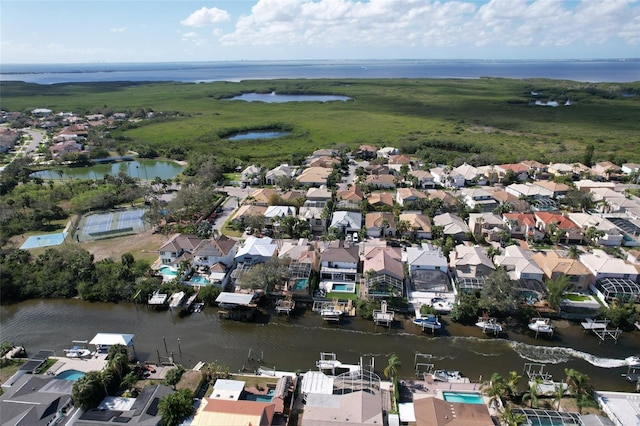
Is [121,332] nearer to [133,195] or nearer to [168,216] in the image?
[168,216]

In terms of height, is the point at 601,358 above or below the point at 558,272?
below

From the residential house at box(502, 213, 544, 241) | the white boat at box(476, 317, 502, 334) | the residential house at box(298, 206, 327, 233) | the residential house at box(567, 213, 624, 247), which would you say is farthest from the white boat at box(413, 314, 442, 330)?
the residential house at box(567, 213, 624, 247)

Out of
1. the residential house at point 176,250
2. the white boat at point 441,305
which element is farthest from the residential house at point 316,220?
the white boat at point 441,305

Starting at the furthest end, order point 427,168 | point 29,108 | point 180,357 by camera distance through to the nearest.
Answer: point 29,108, point 427,168, point 180,357

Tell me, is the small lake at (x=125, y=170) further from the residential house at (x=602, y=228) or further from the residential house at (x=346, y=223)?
the residential house at (x=602, y=228)

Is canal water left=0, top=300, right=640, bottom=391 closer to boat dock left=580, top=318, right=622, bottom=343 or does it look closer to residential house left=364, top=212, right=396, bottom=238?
boat dock left=580, top=318, right=622, bottom=343

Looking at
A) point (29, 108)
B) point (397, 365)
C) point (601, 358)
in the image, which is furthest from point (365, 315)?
point (29, 108)

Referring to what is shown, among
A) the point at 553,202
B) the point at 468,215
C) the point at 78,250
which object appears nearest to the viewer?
the point at 78,250
